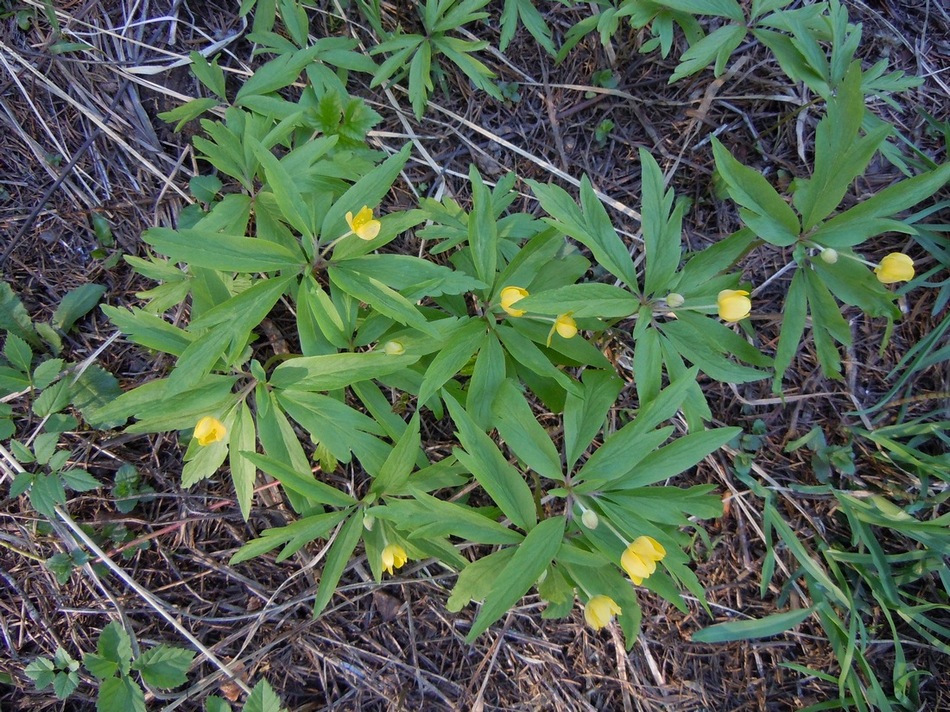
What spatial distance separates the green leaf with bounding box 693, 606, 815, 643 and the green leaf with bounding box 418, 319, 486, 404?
165 cm

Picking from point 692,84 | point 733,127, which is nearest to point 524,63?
point 692,84

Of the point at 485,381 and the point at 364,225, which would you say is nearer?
the point at 364,225

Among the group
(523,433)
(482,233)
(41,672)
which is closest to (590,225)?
(482,233)

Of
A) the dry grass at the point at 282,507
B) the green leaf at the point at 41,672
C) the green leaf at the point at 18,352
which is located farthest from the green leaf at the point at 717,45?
the green leaf at the point at 41,672

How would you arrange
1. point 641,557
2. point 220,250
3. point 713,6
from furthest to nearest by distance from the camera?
point 713,6, point 220,250, point 641,557

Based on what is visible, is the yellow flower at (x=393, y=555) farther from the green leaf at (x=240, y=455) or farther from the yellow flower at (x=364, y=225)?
the yellow flower at (x=364, y=225)

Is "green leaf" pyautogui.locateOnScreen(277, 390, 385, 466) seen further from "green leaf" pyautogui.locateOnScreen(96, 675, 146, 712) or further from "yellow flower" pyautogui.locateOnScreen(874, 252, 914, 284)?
"yellow flower" pyautogui.locateOnScreen(874, 252, 914, 284)

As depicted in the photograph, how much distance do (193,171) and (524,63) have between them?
1.57m

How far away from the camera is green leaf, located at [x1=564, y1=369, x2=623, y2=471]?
6.57 feet

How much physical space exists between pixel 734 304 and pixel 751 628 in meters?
1.64

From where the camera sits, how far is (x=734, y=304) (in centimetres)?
173

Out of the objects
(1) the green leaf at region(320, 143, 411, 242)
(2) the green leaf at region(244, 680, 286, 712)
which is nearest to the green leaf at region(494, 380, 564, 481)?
(1) the green leaf at region(320, 143, 411, 242)

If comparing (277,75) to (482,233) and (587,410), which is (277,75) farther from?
(587,410)

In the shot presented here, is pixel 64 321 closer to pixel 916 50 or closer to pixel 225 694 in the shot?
pixel 225 694
